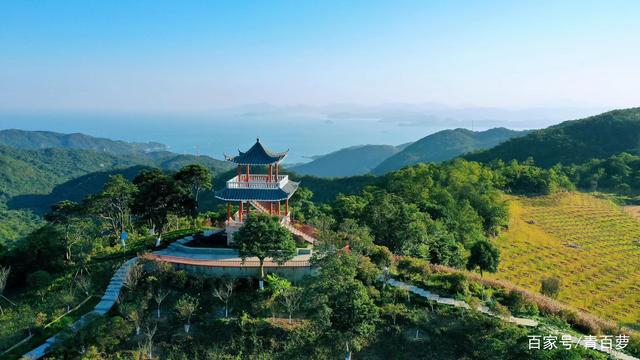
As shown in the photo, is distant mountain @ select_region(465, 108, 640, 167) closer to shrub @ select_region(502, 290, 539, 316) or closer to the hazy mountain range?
the hazy mountain range

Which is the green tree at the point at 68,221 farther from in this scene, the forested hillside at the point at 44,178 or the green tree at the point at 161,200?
the forested hillside at the point at 44,178

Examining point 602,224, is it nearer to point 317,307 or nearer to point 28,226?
point 317,307

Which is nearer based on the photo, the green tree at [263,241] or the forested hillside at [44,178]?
the green tree at [263,241]

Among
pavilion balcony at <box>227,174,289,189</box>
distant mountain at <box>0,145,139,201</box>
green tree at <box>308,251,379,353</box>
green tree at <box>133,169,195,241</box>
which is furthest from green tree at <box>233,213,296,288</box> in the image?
distant mountain at <box>0,145,139,201</box>

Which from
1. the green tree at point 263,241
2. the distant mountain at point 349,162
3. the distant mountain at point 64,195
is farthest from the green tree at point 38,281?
the distant mountain at point 349,162

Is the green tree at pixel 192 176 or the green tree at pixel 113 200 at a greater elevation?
the green tree at pixel 192 176

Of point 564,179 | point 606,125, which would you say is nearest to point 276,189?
point 564,179
